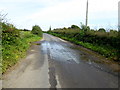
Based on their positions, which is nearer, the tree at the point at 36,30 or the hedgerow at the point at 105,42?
the hedgerow at the point at 105,42

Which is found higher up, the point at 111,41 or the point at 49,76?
the point at 111,41

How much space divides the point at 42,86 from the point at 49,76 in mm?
1409

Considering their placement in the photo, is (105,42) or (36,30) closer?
(105,42)

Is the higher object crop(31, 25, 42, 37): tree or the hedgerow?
crop(31, 25, 42, 37): tree

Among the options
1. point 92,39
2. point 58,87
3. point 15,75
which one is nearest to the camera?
point 58,87

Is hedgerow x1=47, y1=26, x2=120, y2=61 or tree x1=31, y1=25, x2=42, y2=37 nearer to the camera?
hedgerow x1=47, y1=26, x2=120, y2=61

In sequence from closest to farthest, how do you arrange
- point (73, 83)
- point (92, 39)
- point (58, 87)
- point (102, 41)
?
point (58, 87) → point (73, 83) → point (102, 41) → point (92, 39)

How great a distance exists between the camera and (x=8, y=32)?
1581cm

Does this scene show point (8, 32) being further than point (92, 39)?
No

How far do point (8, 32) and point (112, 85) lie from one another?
1178 cm

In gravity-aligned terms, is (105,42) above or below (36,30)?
below

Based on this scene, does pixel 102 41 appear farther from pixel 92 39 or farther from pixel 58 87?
pixel 58 87

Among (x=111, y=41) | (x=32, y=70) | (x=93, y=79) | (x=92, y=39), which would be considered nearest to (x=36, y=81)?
(x=32, y=70)

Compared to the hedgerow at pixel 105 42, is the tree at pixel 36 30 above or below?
above
